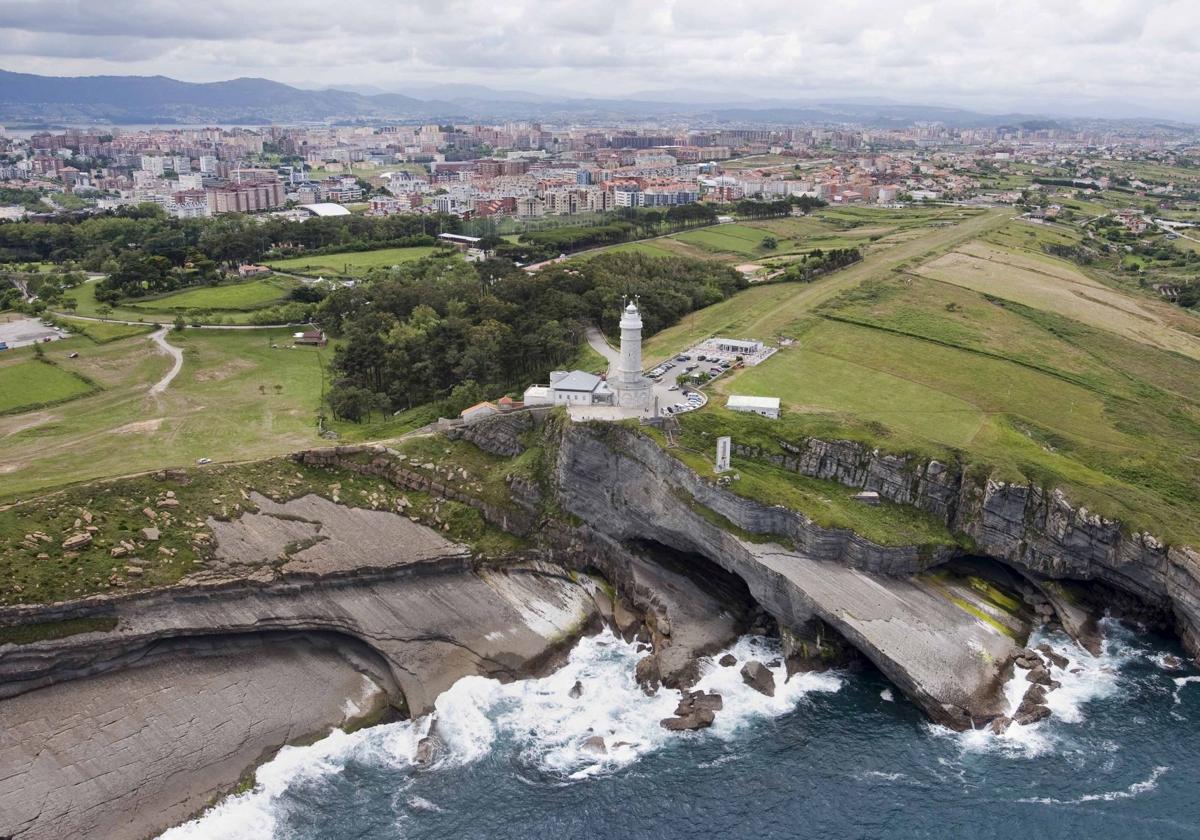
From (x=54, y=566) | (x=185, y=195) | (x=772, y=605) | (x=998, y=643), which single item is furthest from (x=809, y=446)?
(x=185, y=195)

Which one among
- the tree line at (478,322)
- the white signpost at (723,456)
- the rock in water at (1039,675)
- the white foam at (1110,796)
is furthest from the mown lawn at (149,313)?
the white foam at (1110,796)

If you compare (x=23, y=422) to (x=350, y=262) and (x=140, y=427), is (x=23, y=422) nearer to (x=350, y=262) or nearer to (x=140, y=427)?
(x=140, y=427)

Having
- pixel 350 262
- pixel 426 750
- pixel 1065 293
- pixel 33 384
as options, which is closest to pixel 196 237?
pixel 350 262

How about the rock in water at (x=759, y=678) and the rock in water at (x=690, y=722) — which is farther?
the rock in water at (x=759, y=678)

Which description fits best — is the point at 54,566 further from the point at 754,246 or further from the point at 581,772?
the point at 754,246

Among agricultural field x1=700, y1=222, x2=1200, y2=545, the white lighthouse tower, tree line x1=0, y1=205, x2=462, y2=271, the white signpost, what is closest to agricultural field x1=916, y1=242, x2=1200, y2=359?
agricultural field x1=700, y1=222, x2=1200, y2=545

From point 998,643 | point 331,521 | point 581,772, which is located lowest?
point 581,772

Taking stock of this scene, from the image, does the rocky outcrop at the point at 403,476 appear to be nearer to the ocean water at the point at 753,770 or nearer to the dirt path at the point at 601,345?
the ocean water at the point at 753,770
